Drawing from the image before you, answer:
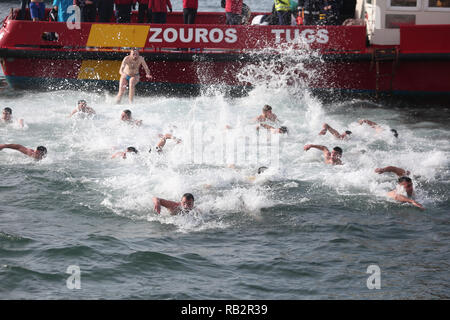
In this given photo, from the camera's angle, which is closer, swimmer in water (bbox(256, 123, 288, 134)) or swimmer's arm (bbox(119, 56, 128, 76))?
swimmer in water (bbox(256, 123, 288, 134))

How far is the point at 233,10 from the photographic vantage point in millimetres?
16906

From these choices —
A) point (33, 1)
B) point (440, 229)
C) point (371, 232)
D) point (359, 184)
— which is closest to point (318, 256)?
point (371, 232)

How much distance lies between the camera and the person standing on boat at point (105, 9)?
56.0ft

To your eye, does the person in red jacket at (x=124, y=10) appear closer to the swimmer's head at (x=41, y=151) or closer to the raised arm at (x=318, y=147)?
the swimmer's head at (x=41, y=151)

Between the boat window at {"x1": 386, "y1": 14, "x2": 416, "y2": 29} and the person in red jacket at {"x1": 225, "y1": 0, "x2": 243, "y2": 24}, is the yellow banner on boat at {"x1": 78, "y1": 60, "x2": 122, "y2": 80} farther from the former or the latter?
the boat window at {"x1": 386, "y1": 14, "x2": 416, "y2": 29}

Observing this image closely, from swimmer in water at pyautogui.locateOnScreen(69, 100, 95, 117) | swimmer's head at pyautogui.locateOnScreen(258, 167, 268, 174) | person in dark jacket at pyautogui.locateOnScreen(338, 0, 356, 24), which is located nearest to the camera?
swimmer's head at pyautogui.locateOnScreen(258, 167, 268, 174)

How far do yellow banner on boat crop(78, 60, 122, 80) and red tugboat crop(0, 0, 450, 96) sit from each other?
0.08 ft

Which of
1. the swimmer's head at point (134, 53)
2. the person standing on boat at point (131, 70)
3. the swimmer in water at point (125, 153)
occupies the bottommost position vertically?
the swimmer in water at point (125, 153)

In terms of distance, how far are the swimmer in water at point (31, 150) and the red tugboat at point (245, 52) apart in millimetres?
4574

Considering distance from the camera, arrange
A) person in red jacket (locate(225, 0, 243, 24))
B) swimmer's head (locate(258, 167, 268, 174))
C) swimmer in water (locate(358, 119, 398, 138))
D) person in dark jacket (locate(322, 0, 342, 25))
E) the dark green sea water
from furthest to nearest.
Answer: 1. person in red jacket (locate(225, 0, 243, 24))
2. person in dark jacket (locate(322, 0, 342, 25))
3. swimmer in water (locate(358, 119, 398, 138))
4. swimmer's head (locate(258, 167, 268, 174))
5. the dark green sea water

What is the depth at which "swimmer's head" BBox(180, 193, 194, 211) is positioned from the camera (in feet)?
33.1

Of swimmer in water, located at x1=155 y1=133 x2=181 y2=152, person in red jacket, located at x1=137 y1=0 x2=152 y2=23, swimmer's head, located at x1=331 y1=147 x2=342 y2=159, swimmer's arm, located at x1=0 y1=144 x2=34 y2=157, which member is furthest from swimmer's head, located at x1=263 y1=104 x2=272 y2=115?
swimmer's arm, located at x1=0 y1=144 x2=34 y2=157

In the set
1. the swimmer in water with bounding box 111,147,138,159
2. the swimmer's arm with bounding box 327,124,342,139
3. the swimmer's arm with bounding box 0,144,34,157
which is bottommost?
the swimmer in water with bounding box 111,147,138,159

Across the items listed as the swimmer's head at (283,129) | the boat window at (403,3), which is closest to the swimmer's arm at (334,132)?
the swimmer's head at (283,129)
